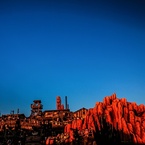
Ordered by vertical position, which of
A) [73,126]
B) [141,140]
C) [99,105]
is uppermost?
[99,105]

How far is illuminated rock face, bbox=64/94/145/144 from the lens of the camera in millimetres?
52537

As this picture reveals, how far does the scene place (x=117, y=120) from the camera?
56.0 metres

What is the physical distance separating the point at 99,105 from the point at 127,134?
11.9 m

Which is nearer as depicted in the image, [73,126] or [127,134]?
[127,134]

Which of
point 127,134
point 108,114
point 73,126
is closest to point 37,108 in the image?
point 73,126

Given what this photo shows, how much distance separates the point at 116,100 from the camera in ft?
202

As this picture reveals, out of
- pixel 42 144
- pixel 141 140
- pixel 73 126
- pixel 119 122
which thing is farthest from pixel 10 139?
pixel 141 140

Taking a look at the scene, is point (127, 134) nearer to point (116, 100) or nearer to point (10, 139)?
point (116, 100)

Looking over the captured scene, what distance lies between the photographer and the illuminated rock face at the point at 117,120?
52.5 metres

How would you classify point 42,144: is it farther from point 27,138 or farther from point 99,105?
point 99,105

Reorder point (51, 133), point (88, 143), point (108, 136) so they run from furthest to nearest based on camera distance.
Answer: point (51, 133), point (108, 136), point (88, 143)

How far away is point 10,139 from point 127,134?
85.3 ft

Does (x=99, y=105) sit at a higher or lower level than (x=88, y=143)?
higher

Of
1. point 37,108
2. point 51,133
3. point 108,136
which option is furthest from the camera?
point 37,108
